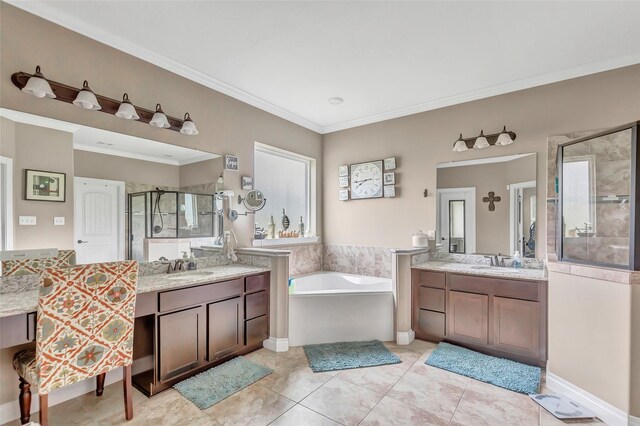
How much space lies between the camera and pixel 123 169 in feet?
8.52

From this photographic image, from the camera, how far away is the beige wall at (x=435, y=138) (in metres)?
2.79

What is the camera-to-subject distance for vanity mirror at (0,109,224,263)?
2.02 metres

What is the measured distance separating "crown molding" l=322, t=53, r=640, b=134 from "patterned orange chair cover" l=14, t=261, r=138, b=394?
336cm

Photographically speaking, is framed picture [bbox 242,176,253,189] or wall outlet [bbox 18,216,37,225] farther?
framed picture [bbox 242,176,253,189]

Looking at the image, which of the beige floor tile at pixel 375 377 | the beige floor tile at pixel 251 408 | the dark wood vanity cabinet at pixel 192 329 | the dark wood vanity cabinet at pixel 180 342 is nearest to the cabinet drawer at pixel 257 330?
the dark wood vanity cabinet at pixel 192 329

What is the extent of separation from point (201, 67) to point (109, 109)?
913 millimetres

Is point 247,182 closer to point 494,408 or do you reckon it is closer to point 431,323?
point 431,323

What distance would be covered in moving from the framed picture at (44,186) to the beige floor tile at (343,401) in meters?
2.30

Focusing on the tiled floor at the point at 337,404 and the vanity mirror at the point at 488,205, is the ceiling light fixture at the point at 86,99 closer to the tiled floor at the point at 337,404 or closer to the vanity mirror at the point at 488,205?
the tiled floor at the point at 337,404

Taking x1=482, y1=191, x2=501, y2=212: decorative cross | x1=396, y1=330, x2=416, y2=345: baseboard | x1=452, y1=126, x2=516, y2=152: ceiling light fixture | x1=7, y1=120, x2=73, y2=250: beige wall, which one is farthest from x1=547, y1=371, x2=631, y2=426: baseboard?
x1=7, y1=120, x2=73, y2=250: beige wall

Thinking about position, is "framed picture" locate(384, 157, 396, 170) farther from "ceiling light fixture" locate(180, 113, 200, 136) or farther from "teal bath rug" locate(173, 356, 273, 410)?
"teal bath rug" locate(173, 356, 273, 410)

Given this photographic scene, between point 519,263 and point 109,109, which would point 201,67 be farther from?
point 519,263

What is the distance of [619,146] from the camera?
2.20 metres

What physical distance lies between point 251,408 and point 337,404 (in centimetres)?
60
